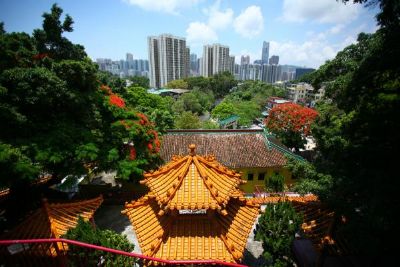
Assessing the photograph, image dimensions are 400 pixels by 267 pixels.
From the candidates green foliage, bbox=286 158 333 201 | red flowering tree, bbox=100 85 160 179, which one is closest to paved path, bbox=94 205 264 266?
red flowering tree, bbox=100 85 160 179

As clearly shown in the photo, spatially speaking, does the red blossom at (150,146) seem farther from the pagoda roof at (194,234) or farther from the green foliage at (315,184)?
the green foliage at (315,184)

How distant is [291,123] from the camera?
102ft

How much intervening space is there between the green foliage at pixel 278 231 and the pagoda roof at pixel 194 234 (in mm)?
1488

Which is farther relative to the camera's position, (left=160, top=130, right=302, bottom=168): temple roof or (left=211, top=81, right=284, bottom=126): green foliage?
(left=211, top=81, right=284, bottom=126): green foliage

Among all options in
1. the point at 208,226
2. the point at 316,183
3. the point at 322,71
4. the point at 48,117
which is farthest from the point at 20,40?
the point at 316,183

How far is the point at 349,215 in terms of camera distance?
29.0 ft

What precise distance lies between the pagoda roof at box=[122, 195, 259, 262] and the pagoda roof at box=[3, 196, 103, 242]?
361 cm

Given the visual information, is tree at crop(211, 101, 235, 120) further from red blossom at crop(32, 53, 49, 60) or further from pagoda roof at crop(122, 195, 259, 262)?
pagoda roof at crop(122, 195, 259, 262)

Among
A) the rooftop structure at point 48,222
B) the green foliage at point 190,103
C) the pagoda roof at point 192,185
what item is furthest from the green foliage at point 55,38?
the green foliage at point 190,103

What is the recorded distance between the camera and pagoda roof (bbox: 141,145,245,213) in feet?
25.0

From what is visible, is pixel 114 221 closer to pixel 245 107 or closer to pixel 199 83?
pixel 245 107

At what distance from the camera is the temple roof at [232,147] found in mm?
20109

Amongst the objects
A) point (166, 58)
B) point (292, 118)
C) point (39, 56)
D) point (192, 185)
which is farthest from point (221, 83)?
point (192, 185)

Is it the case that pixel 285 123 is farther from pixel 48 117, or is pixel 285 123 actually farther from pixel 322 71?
pixel 48 117
